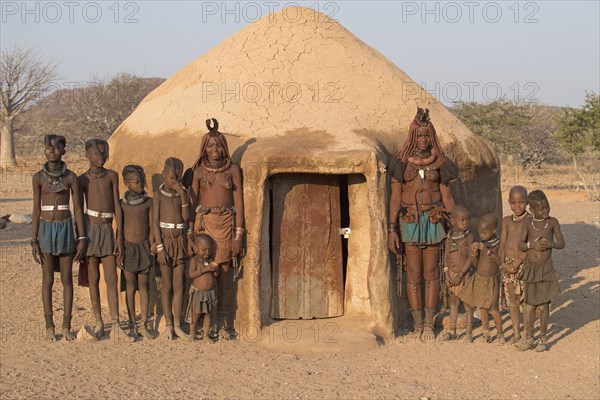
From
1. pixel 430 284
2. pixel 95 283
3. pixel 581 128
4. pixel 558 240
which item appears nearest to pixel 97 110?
pixel 581 128

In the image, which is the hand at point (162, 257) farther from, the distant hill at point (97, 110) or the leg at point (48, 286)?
the distant hill at point (97, 110)

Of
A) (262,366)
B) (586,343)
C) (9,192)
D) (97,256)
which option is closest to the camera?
(262,366)

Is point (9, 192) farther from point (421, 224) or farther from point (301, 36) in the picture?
point (421, 224)

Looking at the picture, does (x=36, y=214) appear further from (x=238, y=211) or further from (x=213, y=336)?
(x=213, y=336)

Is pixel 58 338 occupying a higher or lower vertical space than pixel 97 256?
lower

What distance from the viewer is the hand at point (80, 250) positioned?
Answer: 599cm

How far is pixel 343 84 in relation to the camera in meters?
7.31

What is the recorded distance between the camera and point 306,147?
6.24 meters

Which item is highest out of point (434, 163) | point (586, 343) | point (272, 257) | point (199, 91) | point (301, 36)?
point (301, 36)

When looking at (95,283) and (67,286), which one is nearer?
(67,286)

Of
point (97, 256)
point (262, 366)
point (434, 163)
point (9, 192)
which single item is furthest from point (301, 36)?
point (9, 192)

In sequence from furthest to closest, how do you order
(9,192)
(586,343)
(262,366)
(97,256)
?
(9,192), (586,343), (97,256), (262,366)

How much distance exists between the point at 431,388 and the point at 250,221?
2017 millimetres

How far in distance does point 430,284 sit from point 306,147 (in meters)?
1.60
